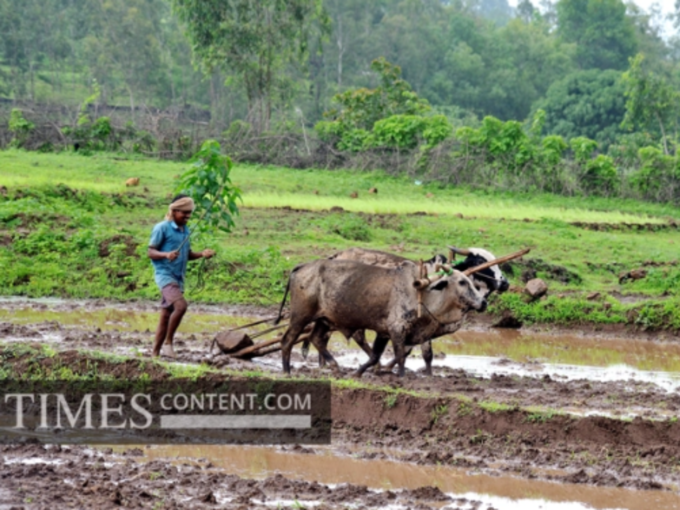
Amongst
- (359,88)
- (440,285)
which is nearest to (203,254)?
(440,285)

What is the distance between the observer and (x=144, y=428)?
895cm

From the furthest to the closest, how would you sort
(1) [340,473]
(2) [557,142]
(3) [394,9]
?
1. (3) [394,9]
2. (2) [557,142]
3. (1) [340,473]

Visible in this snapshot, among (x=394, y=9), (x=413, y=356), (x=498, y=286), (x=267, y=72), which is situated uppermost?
(x=394, y=9)

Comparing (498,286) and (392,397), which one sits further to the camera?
(498,286)

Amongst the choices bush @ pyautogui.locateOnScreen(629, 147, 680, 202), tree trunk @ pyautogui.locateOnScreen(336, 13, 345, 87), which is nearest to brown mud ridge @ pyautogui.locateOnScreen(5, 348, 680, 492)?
bush @ pyautogui.locateOnScreen(629, 147, 680, 202)

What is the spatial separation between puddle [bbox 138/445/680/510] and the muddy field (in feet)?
0.05

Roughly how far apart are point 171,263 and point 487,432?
13.4 ft

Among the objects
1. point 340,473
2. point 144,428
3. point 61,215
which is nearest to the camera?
point 340,473

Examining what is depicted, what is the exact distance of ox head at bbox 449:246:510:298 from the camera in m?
12.2

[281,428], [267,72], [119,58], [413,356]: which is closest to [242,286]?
[413,356]

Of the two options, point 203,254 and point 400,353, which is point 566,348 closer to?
point 400,353

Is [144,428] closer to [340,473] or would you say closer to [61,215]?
[340,473]

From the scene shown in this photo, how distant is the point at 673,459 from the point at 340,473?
265 cm

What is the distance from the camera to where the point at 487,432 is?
873 cm
